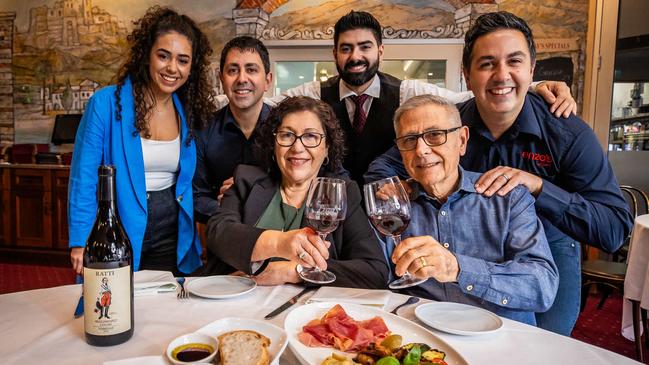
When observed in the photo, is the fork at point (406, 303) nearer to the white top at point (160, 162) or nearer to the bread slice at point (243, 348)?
the bread slice at point (243, 348)

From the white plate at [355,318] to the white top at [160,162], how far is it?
139 centimetres

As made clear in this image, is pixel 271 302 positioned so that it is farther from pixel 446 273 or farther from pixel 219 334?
pixel 446 273

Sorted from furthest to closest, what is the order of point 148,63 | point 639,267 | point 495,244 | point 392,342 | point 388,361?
point 639,267
point 148,63
point 495,244
point 392,342
point 388,361

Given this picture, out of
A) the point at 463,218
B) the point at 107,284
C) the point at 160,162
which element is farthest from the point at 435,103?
the point at 160,162

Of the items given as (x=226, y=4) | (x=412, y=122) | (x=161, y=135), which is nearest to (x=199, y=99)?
(x=161, y=135)

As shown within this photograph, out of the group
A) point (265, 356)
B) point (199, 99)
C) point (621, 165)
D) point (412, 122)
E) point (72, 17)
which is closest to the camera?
point (265, 356)

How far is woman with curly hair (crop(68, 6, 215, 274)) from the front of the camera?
2158 millimetres

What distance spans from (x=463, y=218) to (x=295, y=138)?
0.74 meters

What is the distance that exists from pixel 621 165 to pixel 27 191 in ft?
22.0

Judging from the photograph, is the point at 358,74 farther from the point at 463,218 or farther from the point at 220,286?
the point at 220,286

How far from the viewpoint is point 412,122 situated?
1694 millimetres

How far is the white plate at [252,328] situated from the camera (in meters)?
1.00

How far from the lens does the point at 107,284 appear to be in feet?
3.32

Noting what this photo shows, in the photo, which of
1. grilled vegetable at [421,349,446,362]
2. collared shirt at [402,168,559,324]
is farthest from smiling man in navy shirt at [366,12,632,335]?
grilled vegetable at [421,349,446,362]
